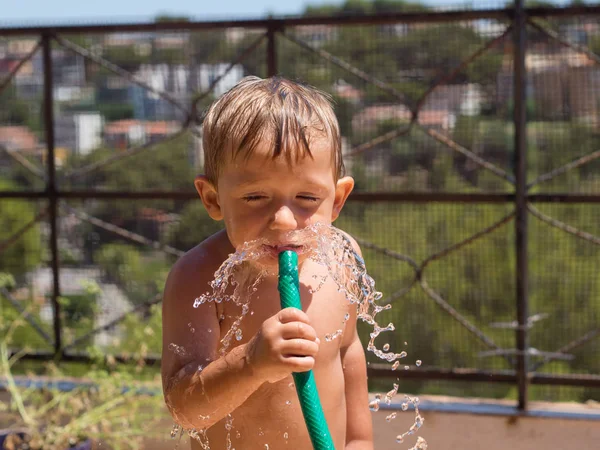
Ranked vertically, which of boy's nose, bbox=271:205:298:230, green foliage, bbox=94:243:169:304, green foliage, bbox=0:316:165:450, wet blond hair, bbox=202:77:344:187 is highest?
wet blond hair, bbox=202:77:344:187

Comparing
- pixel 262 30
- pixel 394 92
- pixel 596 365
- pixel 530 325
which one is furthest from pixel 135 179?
pixel 596 365

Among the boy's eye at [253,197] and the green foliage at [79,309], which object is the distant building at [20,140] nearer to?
the green foliage at [79,309]

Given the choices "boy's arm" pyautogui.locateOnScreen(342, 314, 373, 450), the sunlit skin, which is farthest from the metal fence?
the sunlit skin

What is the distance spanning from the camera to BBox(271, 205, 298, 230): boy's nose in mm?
1325

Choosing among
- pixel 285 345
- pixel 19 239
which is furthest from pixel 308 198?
pixel 19 239

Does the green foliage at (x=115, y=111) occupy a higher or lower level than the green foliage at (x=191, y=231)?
higher

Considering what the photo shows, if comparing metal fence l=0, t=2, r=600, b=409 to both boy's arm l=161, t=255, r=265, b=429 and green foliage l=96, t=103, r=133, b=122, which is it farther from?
boy's arm l=161, t=255, r=265, b=429

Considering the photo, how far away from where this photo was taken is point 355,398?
169cm

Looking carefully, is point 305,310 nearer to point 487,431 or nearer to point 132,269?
point 487,431

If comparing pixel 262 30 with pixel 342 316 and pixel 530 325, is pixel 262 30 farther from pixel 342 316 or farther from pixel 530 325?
pixel 342 316

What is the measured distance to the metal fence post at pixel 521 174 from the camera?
2971 mm

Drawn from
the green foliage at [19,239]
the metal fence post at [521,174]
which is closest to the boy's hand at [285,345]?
the metal fence post at [521,174]

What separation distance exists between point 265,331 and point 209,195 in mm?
367

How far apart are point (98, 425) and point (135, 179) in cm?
99
